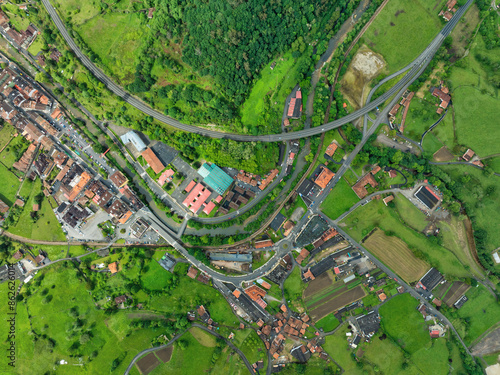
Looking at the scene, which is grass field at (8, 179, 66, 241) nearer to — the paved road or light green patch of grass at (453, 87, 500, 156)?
the paved road

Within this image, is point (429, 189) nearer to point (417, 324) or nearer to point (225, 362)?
point (417, 324)

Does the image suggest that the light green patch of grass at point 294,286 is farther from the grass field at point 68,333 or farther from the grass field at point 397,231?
the grass field at point 68,333

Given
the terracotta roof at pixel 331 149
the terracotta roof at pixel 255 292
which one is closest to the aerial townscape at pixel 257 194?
the terracotta roof at pixel 331 149

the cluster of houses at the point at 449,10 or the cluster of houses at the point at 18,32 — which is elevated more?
the cluster of houses at the point at 449,10

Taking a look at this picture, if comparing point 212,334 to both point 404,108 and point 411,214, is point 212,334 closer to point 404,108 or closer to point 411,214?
point 411,214

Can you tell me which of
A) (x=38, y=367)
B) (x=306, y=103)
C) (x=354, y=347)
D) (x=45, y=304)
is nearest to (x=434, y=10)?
(x=306, y=103)
